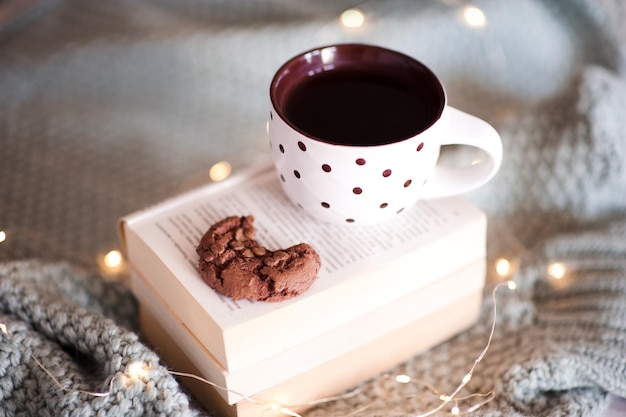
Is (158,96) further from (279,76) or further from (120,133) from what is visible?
(279,76)

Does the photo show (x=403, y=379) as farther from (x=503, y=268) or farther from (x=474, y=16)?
(x=474, y=16)

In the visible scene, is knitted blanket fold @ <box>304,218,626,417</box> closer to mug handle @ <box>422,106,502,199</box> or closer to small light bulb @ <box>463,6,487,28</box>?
mug handle @ <box>422,106,502,199</box>

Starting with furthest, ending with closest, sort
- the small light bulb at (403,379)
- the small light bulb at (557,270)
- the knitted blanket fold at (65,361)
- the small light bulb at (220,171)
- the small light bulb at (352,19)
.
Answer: the small light bulb at (352,19), the small light bulb at (220,171), the small light bulb at (557,270), the small light bulb at (403,379), the knitted blanket fold at (65,361)

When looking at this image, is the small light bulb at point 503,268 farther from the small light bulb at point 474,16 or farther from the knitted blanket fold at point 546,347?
the small light bulb at point 474,16

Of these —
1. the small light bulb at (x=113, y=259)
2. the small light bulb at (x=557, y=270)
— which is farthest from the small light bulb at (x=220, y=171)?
the small light bulb at (x=557, y=270)

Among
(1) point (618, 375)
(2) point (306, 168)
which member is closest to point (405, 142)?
(2) point (306, 168)
